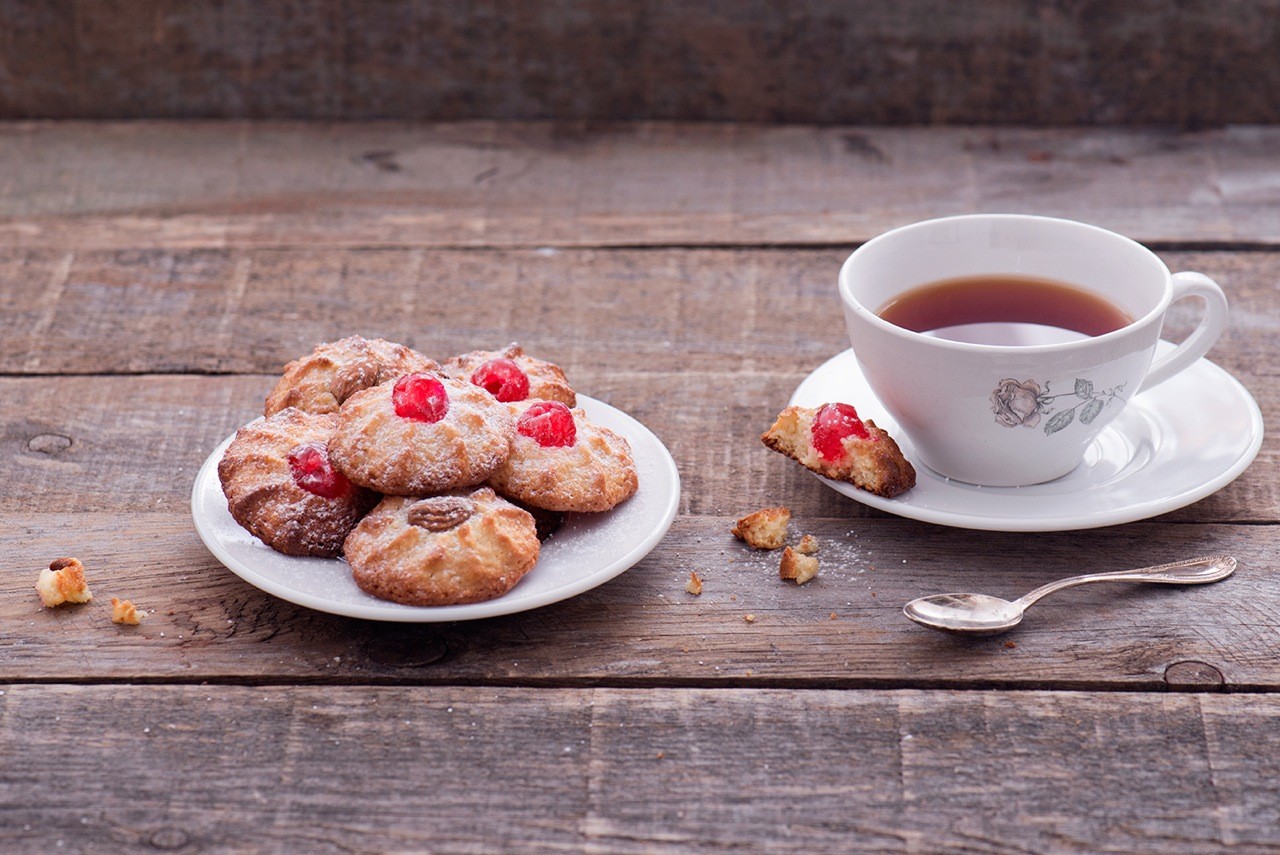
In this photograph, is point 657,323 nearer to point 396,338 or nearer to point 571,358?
point 571,358

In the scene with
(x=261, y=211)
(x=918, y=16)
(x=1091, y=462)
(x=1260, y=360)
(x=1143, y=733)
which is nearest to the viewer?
(x=1143, y=733)

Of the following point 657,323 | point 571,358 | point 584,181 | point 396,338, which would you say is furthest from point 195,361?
point 584,181

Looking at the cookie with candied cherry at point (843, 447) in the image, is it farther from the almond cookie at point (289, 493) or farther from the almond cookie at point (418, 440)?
the almond cookie at point (289, 493)

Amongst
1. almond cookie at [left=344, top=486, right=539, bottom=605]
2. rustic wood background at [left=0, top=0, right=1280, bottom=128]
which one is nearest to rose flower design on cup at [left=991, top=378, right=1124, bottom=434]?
almond cookie at [left=344, top=486, right=539, bottom=605]

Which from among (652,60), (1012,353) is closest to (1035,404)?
(1012,353)

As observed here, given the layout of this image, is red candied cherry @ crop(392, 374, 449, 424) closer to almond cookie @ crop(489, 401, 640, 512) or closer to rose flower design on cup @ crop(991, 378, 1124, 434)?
almond cookie @ crop(489, 401, 640, 512)

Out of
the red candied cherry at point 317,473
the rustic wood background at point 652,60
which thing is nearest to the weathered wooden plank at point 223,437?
the red candied cherry at point 317,473
